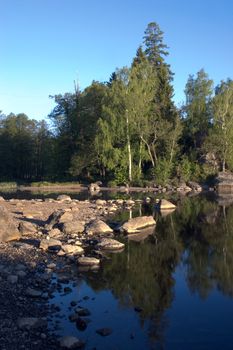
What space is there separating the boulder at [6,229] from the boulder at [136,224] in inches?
230

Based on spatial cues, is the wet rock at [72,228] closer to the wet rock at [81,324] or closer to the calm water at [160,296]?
the calm water at [160,296]

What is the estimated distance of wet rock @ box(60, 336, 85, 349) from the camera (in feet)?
30.8

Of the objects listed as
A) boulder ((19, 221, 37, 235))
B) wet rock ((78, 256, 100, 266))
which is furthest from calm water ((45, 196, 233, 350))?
boulder ((19, 221, 37, 235))

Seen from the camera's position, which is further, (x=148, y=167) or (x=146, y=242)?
(x=148, y=167)

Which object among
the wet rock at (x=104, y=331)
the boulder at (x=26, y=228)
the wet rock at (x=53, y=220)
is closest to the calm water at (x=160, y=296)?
the wet rock at (x=104, y=331)

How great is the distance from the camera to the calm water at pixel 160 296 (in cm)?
1027

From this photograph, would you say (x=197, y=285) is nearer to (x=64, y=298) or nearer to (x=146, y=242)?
(x=64, y=298)

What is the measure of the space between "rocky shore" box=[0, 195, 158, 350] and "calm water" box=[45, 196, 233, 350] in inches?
18.3

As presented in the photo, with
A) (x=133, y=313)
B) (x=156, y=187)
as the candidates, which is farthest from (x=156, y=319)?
(x=156, y=187)

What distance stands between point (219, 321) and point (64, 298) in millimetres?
4613

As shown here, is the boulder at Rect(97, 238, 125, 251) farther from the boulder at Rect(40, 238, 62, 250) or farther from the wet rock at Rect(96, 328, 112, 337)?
the wet rock at Rect(96, 328, 112, 337)

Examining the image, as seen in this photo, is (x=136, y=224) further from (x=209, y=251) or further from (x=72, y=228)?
(x=209, y=251)

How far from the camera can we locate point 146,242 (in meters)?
20.7

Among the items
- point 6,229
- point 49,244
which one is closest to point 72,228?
point 6,229
